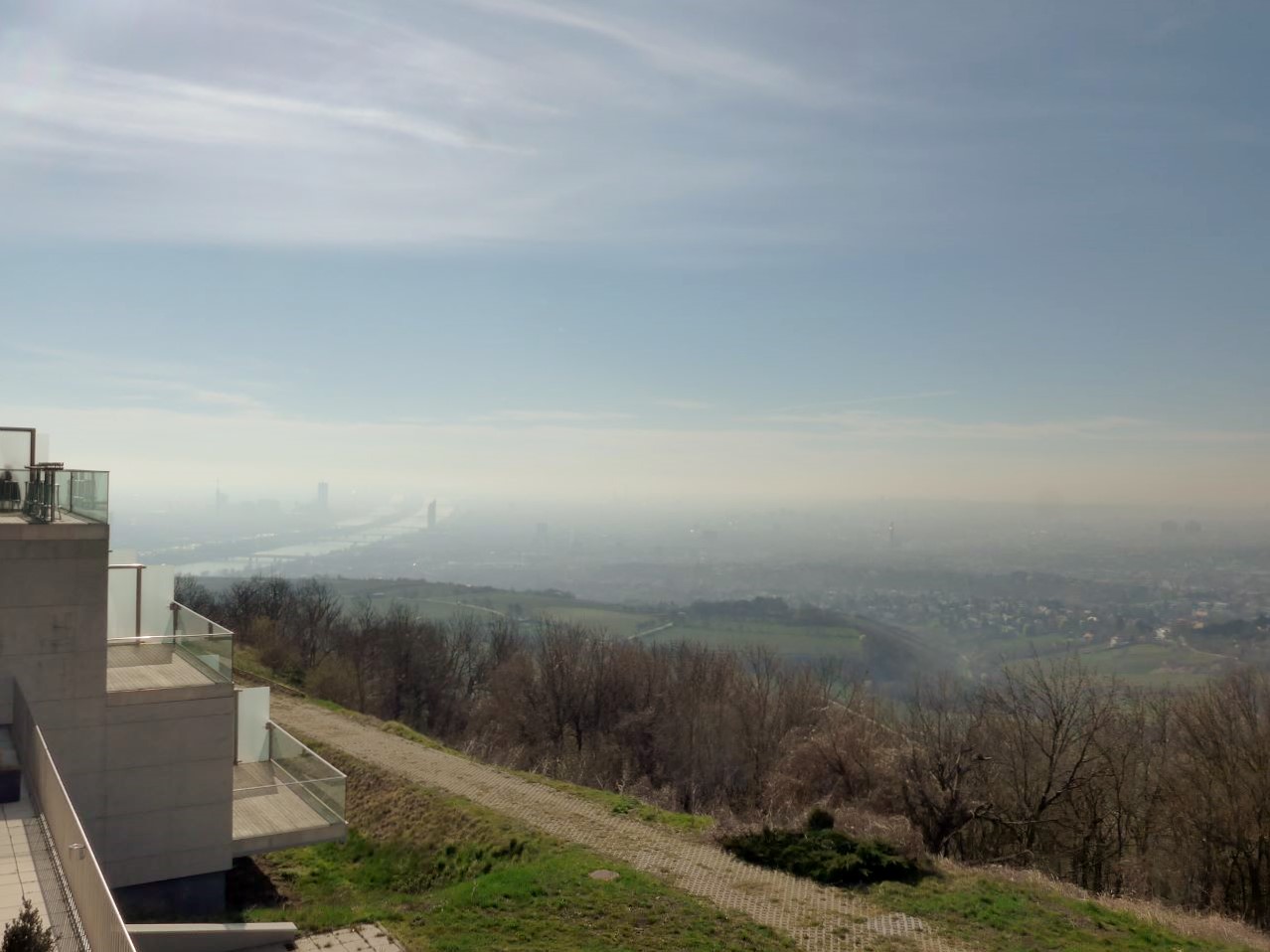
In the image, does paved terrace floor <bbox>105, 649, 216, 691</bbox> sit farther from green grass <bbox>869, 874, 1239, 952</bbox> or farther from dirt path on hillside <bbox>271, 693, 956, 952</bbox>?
green grass <bbox>869, 874, 1239, 952</bbox>

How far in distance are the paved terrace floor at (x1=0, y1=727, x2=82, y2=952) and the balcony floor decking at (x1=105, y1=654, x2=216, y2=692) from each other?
3.67 meters

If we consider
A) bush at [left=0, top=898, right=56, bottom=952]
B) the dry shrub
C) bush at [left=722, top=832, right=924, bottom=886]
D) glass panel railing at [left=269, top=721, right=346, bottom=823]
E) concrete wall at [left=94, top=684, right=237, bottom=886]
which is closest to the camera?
bush at [left=0, top=898, right=56, bottom=952]

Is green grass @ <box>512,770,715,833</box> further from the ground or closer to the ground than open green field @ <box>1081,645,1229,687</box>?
further from the ground

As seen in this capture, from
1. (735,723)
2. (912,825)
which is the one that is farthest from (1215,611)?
(912,825)

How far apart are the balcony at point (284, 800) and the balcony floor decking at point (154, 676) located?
2929 millimetres

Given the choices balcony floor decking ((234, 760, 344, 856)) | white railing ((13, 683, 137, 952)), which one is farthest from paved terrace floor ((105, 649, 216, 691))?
balcony floor decking ((234, 760, 344, 856))

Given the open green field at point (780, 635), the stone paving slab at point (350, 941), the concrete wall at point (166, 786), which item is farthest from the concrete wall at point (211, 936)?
the open green field at point (780, 635)

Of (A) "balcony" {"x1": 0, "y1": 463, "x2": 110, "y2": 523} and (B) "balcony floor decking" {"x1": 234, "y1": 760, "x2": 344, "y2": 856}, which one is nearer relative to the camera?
(A) "balcony" {"x1": 0, "y1": 463, "x2": 110, "y2": 523}

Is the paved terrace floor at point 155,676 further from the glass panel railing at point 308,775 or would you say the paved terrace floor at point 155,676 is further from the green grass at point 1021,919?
the green grass at point 1021,919

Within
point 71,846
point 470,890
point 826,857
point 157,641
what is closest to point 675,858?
point 826,857

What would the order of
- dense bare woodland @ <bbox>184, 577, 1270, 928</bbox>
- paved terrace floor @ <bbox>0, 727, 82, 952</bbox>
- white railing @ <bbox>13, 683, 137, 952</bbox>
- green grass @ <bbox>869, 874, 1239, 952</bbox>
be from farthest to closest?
dense bare woodland @ <bbox>184, 577, 1270, 928</bbox>
green grass @ <bbox>869, 874, 1239, 952</bbox>
paved terrace floor @ <bbox>0, 727, 82, 952</bbox>
white railing @ <bbox>13, 683, 137, 952</bbox>

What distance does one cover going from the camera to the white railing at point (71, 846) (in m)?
6.52

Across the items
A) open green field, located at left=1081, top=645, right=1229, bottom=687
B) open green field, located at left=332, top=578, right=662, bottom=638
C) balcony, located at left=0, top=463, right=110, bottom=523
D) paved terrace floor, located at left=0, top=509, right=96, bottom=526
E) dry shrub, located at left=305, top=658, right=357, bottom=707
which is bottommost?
open green field, located at left=332, top=578, right=662, bottom=638

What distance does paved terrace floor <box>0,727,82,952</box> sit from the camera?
7699 millimetres
